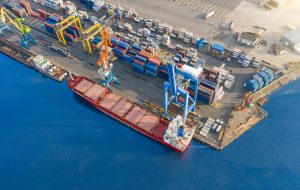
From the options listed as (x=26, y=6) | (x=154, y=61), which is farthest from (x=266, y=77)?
(x=26, y=6)

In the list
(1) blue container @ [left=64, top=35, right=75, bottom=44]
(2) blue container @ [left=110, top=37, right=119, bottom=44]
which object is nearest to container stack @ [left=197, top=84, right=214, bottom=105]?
(2) blue container @ [left=110, top=37, right=119, bottom=44]

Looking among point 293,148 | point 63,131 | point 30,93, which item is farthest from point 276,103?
point 30,93

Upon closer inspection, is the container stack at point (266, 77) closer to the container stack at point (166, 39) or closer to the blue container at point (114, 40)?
the container stack at point (166, 39)

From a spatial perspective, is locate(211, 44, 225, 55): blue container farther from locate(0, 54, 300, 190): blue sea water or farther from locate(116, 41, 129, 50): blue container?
locate(116, 41, 129, 50): blue container

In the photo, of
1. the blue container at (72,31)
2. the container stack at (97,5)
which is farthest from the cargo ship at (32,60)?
the container stack at (97,5)

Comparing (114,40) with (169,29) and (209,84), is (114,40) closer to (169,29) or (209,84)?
(169,29)

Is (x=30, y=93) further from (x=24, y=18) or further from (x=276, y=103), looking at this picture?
(x=276, y=103)

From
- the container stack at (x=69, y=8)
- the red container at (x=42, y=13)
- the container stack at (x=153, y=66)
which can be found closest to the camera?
the container stack at (x=153, y=66)
